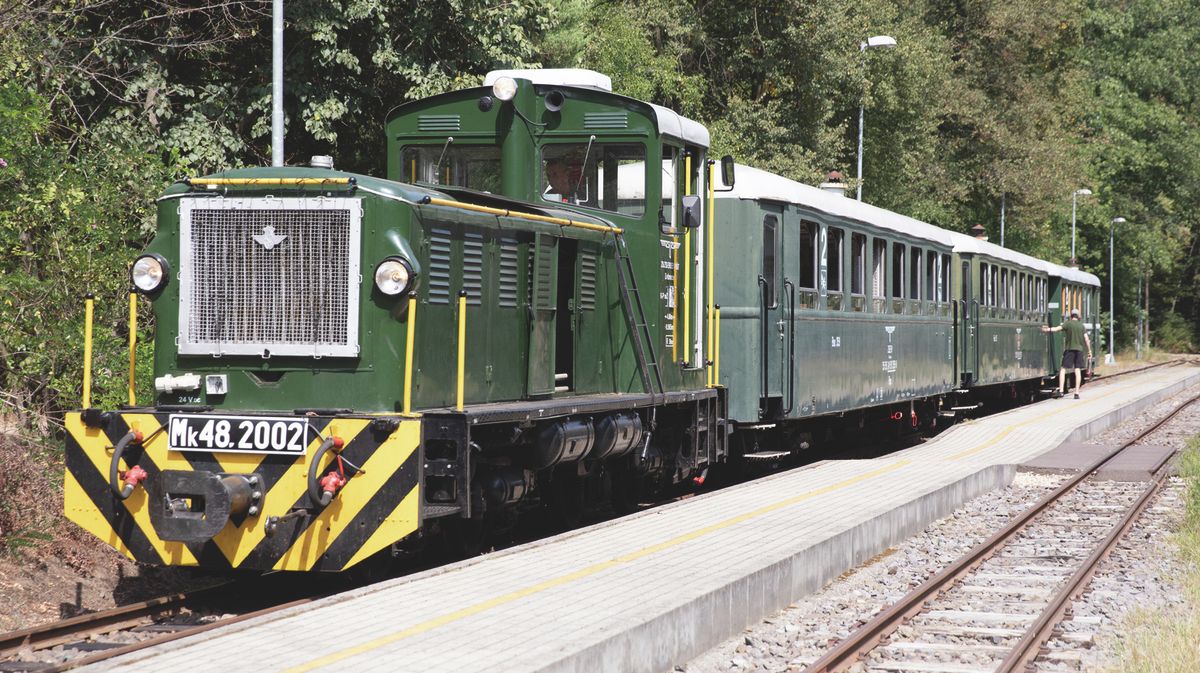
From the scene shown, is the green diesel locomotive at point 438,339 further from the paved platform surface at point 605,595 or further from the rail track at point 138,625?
the paved platform surface at point 605,595

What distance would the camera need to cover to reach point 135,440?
25.7ft

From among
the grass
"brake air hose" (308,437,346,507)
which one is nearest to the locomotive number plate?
"brake air hose" (308,437,346,507)

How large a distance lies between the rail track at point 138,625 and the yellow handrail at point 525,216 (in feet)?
8.84

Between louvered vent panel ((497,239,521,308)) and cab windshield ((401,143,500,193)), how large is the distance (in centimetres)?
112

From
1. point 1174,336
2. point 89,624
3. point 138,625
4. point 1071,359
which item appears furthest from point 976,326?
point 1174,336

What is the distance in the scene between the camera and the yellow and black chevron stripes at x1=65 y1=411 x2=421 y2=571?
25.1 feet

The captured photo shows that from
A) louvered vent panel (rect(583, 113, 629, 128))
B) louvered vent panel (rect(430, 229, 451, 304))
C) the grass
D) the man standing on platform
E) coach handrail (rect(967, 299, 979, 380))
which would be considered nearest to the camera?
→ the grass

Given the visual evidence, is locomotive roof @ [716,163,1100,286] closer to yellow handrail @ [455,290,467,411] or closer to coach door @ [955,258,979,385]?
coach door @ [955,258,979,385]

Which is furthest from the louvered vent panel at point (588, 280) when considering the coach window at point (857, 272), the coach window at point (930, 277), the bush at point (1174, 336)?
the bush at point (1174, 336)

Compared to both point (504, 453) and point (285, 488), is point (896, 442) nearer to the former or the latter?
point (504, 453)

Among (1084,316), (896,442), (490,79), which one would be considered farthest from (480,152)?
(1084,316)

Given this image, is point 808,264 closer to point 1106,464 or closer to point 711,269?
point 711,269

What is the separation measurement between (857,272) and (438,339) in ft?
31.2

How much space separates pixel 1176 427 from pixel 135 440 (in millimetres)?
20861
